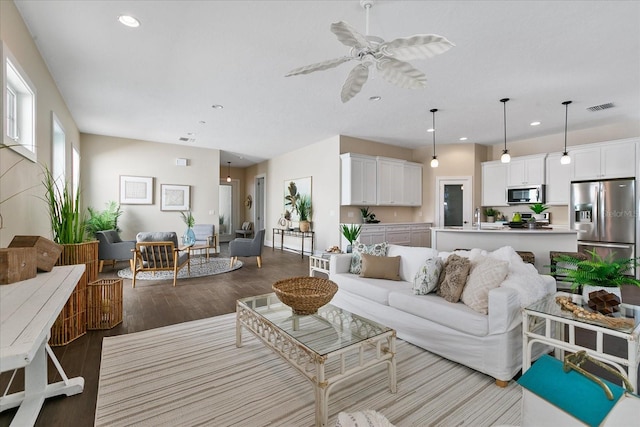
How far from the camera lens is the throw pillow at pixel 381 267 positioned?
129 inches

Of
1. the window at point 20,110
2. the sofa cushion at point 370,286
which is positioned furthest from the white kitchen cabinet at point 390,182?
the window at point 20,110

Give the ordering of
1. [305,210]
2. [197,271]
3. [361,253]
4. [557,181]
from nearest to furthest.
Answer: [361,253] < [197,271] < [557,181] < [305,210]

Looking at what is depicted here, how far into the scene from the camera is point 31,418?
5.44ft

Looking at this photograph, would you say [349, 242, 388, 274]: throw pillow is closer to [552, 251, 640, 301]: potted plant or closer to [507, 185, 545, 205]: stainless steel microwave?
[552, 251, 640, 301]: potted plant

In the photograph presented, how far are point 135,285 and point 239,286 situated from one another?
5.39ft

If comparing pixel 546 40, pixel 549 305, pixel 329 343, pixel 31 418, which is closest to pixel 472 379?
pixel 549 305

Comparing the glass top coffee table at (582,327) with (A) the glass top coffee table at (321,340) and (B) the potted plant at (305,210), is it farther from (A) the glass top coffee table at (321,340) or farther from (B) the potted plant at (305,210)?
(B) the potted plant at (305,210)

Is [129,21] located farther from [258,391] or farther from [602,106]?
[602,106]

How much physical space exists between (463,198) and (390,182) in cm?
196

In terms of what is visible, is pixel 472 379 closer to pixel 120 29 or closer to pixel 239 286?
pixel 239 286

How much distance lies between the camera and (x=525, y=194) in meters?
6.73

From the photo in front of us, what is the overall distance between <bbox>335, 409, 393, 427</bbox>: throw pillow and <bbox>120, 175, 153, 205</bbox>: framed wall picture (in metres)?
7.85

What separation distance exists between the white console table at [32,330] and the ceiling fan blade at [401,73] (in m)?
2.46

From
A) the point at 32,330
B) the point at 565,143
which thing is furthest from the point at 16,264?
the point at 565,143
